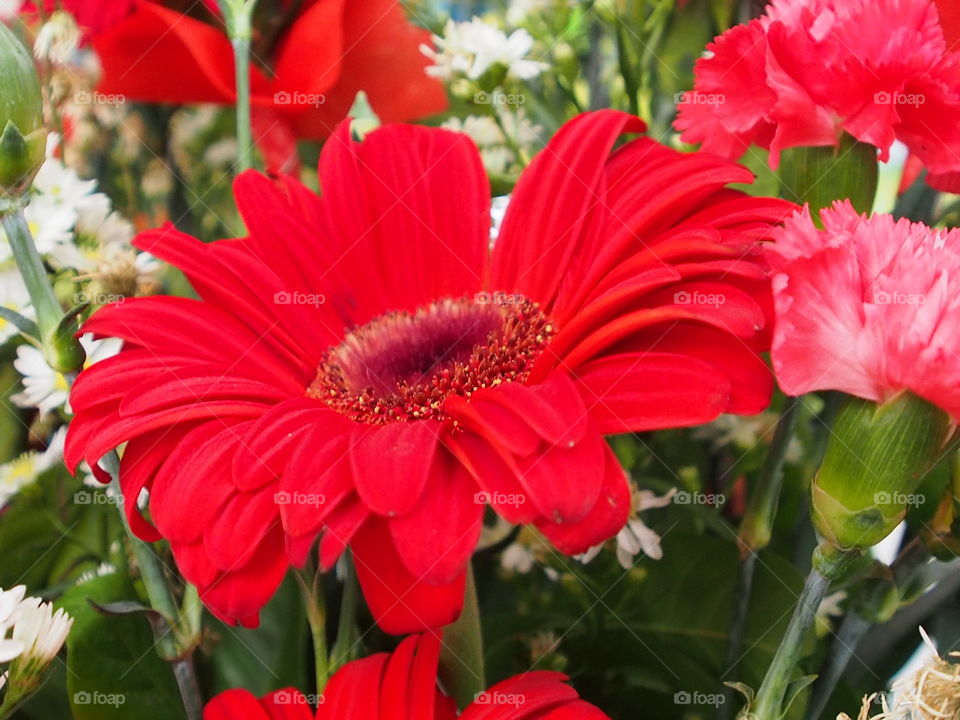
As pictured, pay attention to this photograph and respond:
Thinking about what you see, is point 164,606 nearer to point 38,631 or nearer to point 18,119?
point 38,631

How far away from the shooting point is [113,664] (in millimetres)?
320

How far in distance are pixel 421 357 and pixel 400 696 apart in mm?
153

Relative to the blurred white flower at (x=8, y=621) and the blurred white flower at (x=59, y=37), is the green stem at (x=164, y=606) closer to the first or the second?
the blurred white flower at (x=8, y=621)

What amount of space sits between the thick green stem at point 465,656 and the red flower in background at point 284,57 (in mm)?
248

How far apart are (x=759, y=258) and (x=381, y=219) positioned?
0.16 metres

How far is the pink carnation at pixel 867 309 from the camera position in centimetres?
21

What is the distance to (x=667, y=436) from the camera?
39cm

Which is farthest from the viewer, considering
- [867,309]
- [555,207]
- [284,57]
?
[284,57]

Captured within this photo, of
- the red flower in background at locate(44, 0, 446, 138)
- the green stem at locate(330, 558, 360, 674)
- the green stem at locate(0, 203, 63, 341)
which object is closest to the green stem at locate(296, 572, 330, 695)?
the green stem at locate(330, 558, 360, 674)

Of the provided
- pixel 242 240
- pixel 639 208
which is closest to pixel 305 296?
pixel 242 240

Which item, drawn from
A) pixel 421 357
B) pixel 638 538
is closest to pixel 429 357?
pixel 421 357

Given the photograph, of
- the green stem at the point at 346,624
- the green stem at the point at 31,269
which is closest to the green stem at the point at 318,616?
the green stem at the point at 346,624

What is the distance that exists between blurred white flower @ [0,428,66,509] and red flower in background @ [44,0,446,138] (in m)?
0.17

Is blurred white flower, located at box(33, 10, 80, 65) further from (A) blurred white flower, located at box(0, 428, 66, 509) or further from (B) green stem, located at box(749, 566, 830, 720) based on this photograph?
(B) green stem, located at box(749, 566, 830, 720)
